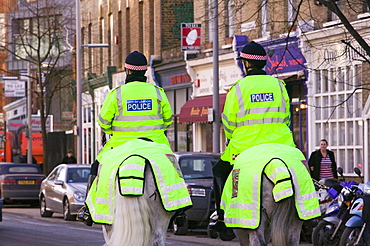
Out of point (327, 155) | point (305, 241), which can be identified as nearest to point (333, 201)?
point (305, 241)

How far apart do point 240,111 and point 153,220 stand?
1.16 meters

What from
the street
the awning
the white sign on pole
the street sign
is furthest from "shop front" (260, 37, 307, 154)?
the white sign on pole

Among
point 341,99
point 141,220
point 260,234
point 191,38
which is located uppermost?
point 191,38

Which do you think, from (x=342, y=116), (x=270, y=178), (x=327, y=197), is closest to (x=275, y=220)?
(x=270, y=178)

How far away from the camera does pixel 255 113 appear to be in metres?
7.51

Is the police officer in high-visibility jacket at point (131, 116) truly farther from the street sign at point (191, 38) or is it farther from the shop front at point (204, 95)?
the shop front at point (204, 95)

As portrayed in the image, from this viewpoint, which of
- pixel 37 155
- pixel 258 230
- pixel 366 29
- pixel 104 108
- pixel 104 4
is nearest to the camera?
pixel 258 230

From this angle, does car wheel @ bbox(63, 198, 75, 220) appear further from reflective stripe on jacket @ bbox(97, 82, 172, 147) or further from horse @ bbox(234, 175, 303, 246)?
horse @ bbox(234, 175, 303, 246)

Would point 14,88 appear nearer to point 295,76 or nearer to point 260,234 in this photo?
point 295,76

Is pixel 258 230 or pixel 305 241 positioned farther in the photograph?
pixel 305 241

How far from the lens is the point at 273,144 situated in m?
7.32

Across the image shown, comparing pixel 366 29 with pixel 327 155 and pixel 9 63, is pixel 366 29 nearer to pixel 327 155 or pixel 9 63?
pixel 327 155

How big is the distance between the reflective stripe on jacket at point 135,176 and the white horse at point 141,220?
6 centimetres

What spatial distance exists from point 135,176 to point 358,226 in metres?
5.84
